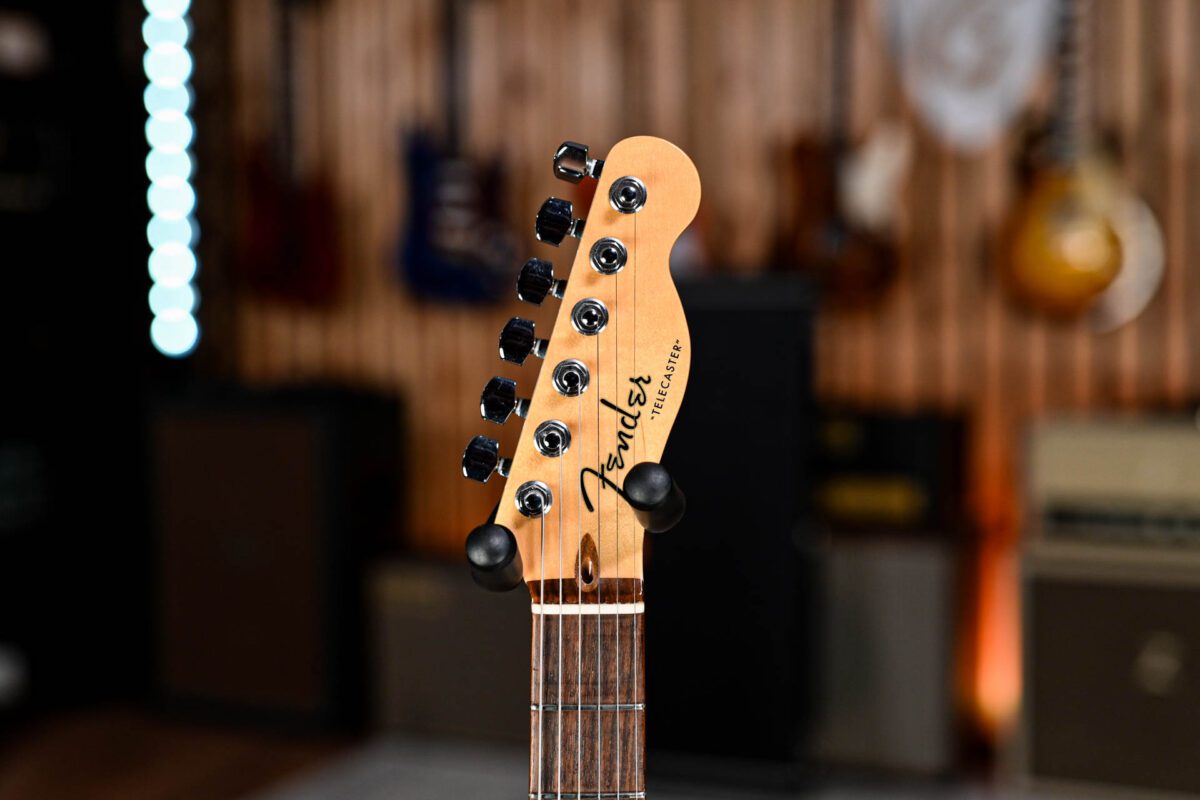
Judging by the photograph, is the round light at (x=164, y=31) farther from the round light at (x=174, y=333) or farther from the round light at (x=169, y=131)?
the round light at (x=174, y=333)

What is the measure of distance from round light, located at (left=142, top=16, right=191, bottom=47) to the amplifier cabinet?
2748mm

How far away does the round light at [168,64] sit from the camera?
3469 mm

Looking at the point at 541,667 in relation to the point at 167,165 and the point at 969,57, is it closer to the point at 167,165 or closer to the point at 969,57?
the point at 969,57

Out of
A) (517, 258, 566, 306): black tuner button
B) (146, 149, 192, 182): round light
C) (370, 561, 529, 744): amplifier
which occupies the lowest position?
(370, 561, 529, 744): amplifier

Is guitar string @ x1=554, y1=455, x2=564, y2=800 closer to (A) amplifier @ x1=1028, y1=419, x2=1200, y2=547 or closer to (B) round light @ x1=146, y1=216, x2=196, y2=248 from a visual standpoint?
(A) amplifier @ x1=1028, y1=419, x2=1200, y2=547

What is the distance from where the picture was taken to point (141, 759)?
293 centimetres

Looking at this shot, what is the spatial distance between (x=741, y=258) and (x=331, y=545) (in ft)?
4.31

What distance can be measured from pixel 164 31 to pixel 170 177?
1.38ft

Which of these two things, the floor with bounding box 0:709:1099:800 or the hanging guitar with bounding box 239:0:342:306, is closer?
the floor with bounding box 0:709:1099:800

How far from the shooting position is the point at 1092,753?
97.4 inches

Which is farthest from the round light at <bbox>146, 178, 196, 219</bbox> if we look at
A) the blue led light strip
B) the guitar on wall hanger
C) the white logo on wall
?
the guitar on wall hanger

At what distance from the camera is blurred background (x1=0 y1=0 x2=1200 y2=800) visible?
2504 millimetres

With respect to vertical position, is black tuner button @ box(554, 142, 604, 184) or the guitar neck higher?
black tuner button @ box(554, 142, 604, 184)

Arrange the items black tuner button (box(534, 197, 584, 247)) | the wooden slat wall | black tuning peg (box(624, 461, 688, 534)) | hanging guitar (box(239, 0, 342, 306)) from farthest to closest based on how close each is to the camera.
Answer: hanging guitar (box(239, 0, 342, 306)), the wooden slat wall, black tuner button (box(534, 197, 584, 247)), black tuning peg (box(624, 461, 688, 534))
